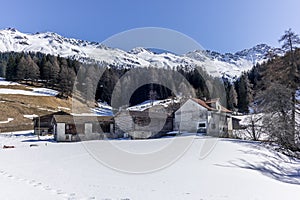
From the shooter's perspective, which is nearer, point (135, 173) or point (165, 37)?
point (135, 173)

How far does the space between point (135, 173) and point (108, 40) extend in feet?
27.7

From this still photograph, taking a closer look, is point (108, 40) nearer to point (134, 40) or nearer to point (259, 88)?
point (134, 40)

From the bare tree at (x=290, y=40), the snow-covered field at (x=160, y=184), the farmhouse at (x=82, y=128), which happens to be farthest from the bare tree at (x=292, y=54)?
the farmhouse at (x=82, y=128)

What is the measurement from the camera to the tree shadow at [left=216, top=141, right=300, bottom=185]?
45.0ft

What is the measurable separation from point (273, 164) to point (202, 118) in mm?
22133

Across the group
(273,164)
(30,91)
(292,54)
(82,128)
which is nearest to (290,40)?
(292,54)

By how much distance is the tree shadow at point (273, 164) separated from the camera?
13727 millimetres

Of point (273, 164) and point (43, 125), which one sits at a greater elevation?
point (43, 125)

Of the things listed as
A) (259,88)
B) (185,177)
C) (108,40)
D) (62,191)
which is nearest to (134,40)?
(108,40)

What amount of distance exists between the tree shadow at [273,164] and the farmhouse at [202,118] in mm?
17542

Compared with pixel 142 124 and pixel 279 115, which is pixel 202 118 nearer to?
pixel 142 124

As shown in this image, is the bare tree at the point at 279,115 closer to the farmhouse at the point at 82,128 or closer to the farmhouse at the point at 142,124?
the farmhouse at the point at 142,124

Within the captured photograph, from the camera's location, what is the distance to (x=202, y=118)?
38688mm

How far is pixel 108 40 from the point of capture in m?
16.3
